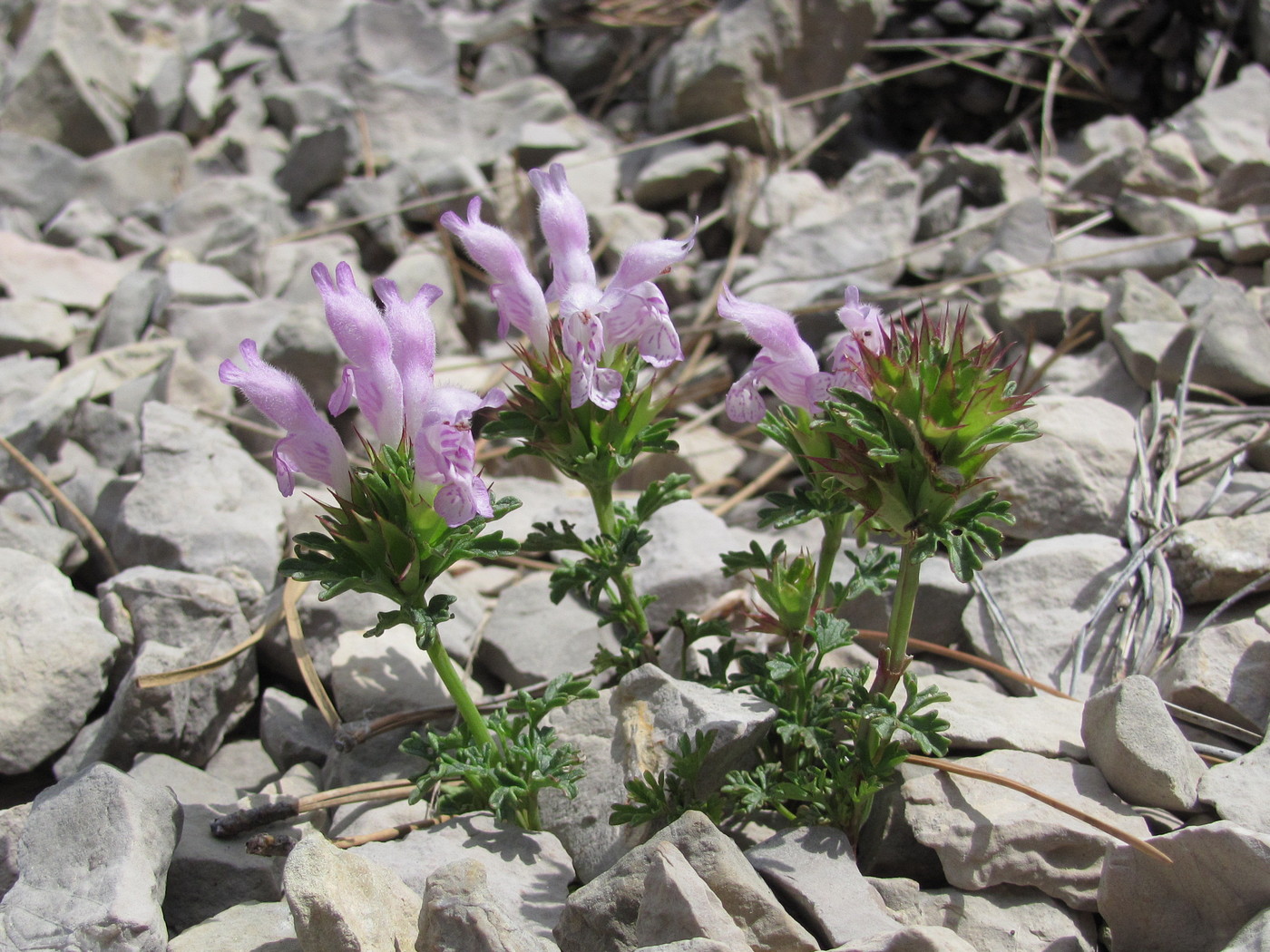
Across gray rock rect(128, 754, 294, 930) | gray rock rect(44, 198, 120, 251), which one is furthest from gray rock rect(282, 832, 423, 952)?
gray rock rect(44, 198, 120, 251)

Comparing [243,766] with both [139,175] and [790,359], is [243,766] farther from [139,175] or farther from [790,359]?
[139,175]

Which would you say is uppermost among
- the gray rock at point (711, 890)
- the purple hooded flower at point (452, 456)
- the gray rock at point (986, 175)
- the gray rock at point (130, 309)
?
the purple hooded flower at point (452, 456)

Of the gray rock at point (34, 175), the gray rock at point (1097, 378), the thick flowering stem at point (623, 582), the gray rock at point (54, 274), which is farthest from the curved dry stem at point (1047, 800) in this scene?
the gray rock at point (34, 175)

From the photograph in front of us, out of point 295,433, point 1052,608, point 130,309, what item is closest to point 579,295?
point 295,433

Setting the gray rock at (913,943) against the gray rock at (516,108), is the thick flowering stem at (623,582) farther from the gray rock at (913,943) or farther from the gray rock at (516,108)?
the gray rock at (516,108)

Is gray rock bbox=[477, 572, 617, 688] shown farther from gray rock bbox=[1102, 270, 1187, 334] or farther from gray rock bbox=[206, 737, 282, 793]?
gray rock bbox=[1102, 270, 1187, 334]

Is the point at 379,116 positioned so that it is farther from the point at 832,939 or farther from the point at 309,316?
the point at 832,939

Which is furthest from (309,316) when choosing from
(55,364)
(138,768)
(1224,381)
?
(1224,381)
